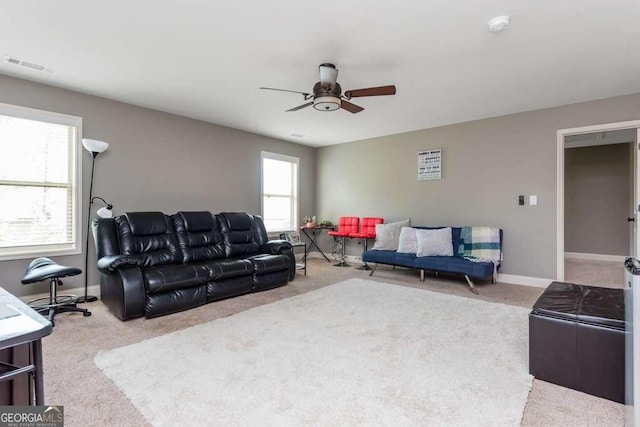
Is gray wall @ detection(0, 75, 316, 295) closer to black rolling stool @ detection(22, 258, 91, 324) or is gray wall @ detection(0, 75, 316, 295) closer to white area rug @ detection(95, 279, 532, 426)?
black rolling stool @ detection(22, 258, 91, 324)

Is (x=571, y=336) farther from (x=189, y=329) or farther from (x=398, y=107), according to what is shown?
(x=398, y=107)

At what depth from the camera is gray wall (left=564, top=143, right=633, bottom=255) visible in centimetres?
642

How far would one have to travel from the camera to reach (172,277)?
3.29m

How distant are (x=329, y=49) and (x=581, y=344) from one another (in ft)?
9.27

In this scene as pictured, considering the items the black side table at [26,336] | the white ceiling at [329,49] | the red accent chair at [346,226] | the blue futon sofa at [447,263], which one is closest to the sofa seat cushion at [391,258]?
the blue futon sofa at [447,263]

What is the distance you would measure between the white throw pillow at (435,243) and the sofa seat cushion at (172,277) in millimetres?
3084

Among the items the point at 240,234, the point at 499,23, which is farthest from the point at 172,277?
the point at 499,23

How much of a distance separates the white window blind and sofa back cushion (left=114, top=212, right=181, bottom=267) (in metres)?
2.24

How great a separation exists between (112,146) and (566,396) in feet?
16.7

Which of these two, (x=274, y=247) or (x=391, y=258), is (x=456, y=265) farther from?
(x=274, y=247)

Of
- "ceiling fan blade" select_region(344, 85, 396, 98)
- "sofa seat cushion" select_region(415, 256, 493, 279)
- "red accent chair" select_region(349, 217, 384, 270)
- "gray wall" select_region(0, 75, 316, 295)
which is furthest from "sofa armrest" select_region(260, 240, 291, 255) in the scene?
"ceiling fan blade" select_region(344, 85, 396, 98)

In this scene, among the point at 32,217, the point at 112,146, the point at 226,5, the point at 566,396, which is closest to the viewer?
the point at 566,396

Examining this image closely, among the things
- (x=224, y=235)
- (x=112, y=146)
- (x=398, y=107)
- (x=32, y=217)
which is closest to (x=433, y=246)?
(x=398, y=107)

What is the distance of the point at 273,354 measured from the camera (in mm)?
2361
